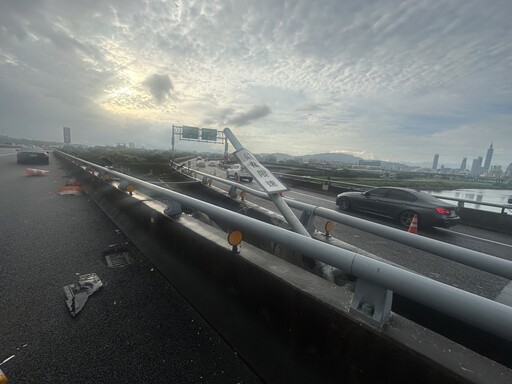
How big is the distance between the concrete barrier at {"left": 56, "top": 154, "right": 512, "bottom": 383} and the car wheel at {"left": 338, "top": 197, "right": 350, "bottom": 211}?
1005cm

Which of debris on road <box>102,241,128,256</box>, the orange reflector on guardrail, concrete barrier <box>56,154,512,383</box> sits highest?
the orange reflector on guardrail

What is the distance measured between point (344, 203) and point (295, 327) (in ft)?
36.2

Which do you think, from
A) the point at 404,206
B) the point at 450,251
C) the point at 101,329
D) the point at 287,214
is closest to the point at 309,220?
the point at 287,214

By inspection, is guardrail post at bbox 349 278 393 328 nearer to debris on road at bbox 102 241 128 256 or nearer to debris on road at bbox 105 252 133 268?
debris on road at bbox 105 252 133 268

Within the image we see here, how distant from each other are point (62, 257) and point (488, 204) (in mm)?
14706

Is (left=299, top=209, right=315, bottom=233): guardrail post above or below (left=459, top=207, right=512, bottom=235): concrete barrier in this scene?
above

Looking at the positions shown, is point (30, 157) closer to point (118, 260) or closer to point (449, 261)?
point (118, 260)

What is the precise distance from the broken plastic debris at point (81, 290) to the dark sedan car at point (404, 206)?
1014 centimetres

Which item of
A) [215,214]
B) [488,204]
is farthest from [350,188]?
[215,214]

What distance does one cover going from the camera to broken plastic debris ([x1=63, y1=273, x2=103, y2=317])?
2640 mm

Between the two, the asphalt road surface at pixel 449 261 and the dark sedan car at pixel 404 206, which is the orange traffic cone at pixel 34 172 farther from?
the dark sedan car at pixel 404 206

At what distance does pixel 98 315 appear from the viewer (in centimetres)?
253

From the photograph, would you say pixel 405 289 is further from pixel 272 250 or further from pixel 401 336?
pixel 272 250

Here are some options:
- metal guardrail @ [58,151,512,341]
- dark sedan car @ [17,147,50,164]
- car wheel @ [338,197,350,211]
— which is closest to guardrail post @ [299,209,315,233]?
metal guardrail @ [58,151,512,341]
